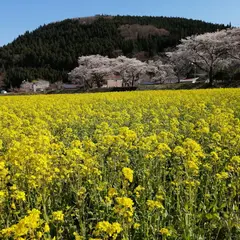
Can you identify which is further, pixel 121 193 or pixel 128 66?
pixel 128 66

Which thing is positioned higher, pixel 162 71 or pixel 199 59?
pixel 199 59

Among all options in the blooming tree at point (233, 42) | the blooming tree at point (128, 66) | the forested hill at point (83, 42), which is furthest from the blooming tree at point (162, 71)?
the forested hill at point (83, 42)

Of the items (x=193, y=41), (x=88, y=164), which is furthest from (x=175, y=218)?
(x=193, y=41)

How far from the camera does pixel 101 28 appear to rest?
158 m

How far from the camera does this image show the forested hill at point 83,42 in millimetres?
118438

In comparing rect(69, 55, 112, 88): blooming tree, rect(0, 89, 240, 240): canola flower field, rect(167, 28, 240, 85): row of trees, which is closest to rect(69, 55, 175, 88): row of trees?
rect(69, 55, 112, 88): blooming tree

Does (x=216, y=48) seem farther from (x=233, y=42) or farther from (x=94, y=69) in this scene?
(x=94, y=69)

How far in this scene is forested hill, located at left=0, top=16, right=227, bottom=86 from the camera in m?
118

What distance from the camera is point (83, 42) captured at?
470 feet

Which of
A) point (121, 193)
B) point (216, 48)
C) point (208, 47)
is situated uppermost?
point (208, 47)

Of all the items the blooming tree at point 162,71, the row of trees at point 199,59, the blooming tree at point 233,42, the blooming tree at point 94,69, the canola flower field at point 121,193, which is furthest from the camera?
the blooming tree at point 162,71

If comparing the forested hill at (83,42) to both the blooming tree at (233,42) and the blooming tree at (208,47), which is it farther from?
the blooming tree at (233,42)

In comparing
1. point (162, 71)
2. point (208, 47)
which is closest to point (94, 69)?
point (162, 71)

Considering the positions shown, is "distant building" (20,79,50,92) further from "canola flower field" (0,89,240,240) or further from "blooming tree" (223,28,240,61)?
"canola flower field" (0,89,240,240)
